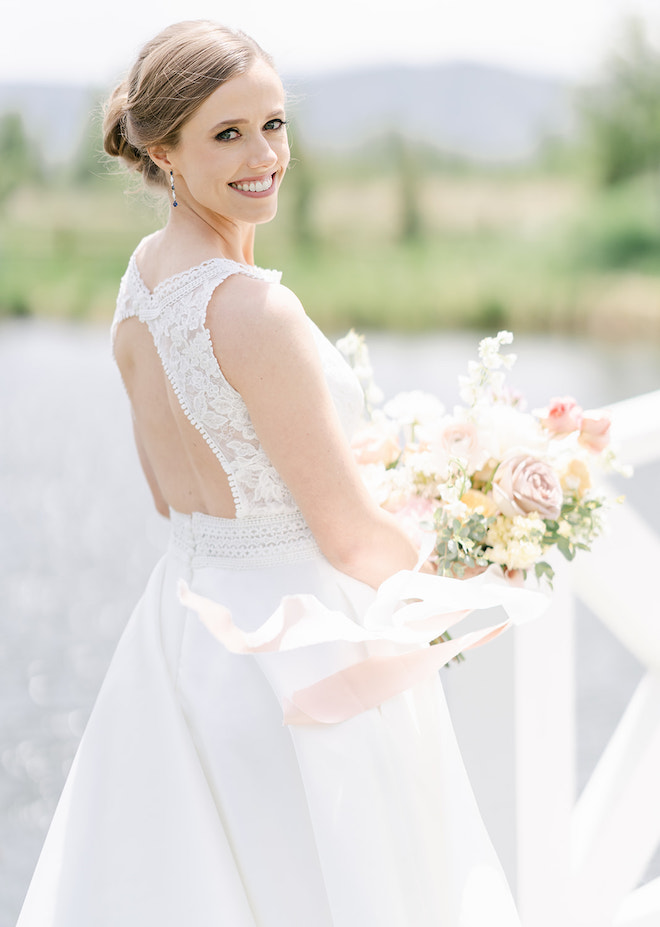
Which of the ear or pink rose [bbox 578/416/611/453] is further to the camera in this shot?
pink rose [bbox 578/416/611/453]

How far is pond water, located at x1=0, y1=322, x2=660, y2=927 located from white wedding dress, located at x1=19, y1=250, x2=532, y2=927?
168cm

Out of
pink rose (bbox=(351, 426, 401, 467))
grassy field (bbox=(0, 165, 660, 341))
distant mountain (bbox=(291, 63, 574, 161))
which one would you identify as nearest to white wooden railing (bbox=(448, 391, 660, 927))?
pink rose (bbox=(351, 426, 401, 467))

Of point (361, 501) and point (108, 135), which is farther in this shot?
point (108, 135)

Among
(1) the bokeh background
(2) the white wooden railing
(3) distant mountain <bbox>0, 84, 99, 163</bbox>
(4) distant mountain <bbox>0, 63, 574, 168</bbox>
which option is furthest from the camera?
(4) distant mountain <bbox>0, 63, 574, 168</bbox>

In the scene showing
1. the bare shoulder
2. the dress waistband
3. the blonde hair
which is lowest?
the dress waistband

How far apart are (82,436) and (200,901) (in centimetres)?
892

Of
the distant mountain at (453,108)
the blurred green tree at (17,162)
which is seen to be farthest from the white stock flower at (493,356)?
the distant mountain at (453,108)

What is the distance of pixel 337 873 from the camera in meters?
1.44

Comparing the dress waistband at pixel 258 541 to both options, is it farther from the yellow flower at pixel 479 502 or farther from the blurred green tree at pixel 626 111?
the blurred green tree at pixel 626 111

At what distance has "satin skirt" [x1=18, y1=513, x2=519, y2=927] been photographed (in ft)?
→ 4.84

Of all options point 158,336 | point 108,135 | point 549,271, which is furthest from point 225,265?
point 549,271

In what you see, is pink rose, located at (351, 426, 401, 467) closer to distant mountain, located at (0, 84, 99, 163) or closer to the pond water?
the pond water

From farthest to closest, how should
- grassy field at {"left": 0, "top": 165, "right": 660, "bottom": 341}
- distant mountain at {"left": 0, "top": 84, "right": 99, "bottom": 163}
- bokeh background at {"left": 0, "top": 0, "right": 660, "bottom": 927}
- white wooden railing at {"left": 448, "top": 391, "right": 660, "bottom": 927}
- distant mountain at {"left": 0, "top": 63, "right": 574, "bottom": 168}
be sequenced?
1. distant mountain at {"left": 0, "top": 63, "right": 574, "bottom": 168}
2. distant mountain at {"left": 0, "top": 84, "right": 99, "bottom": 163}
3. grassy field at {"left": 0, "top": 165, "right": 660, "bottom": 341}
4. bokeh background at {"left": 0, "top": 0, "right": 660, "bottom": 927}
5. white wooden railing at {"left": 448, "top": 391, "right": 660, "bottom": 927}

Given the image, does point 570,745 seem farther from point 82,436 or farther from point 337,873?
point 82,436
